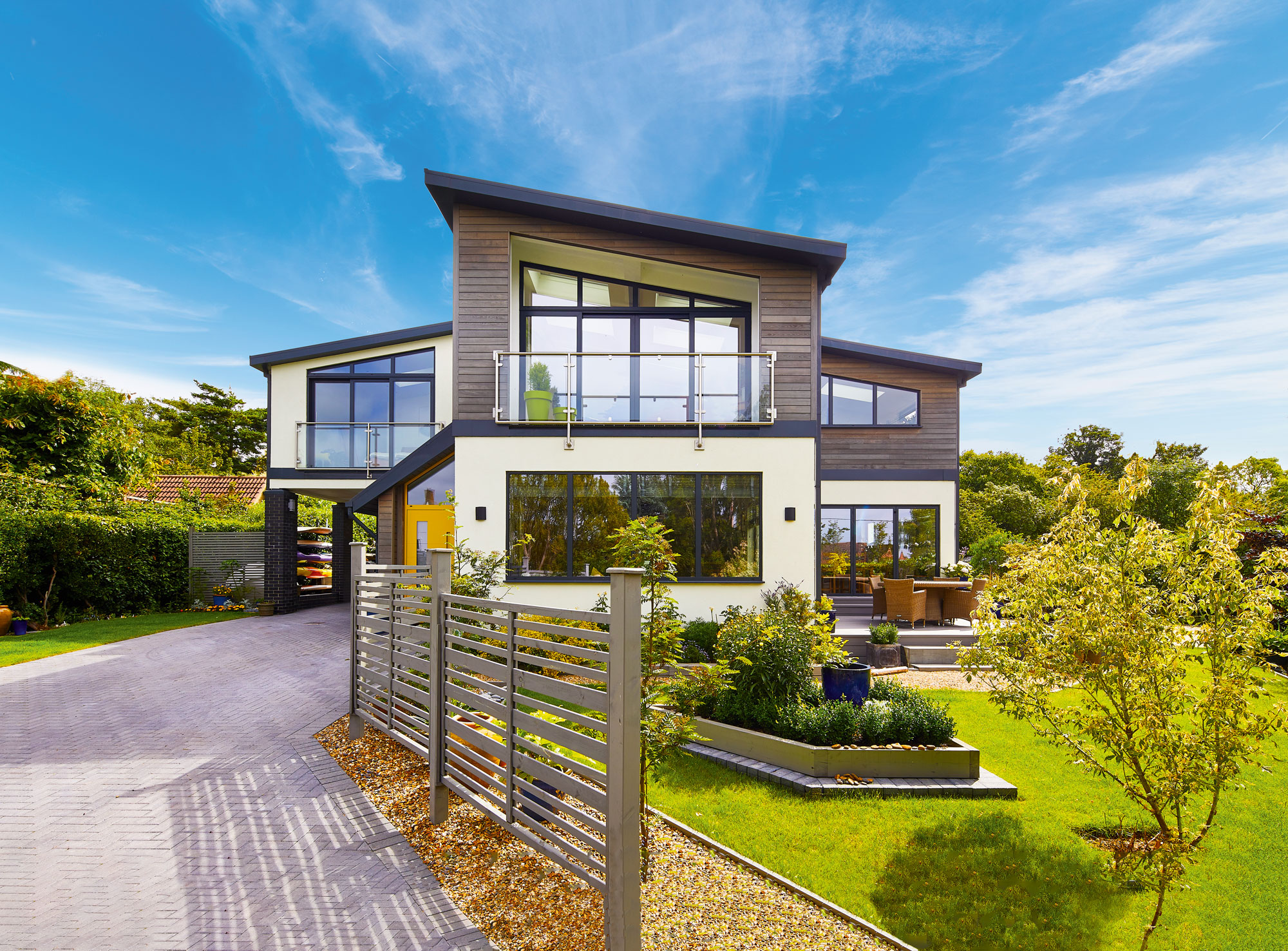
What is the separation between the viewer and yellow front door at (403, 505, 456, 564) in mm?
12859

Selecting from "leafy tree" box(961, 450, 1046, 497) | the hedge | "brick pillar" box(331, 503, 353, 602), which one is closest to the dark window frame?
"brick pillar" box(331, 503, 353, 602)

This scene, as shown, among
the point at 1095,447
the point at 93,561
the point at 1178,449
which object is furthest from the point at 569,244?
the point at 1095,447

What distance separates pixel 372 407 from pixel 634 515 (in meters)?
9.13

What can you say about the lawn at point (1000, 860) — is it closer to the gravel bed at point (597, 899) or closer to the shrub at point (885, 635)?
the gravel bed at point (597, 899)

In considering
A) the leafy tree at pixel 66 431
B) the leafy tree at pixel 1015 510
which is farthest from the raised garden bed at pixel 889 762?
the leafy tree at pixel 1015 510

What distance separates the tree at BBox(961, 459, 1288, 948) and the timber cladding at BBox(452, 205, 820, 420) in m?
6.59

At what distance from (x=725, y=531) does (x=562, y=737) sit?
25.5 feet

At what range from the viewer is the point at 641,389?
10.6 meters

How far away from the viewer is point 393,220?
2402cm

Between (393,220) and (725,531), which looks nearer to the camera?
(725,531)

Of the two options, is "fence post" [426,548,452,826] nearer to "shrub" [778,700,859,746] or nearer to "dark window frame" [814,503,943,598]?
"shrub" [778,700,859,746]

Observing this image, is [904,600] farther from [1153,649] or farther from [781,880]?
[781,880]

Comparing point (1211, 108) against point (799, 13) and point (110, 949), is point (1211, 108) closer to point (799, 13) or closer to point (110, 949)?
point (799, 13)

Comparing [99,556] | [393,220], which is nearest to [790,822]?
[99,556]
